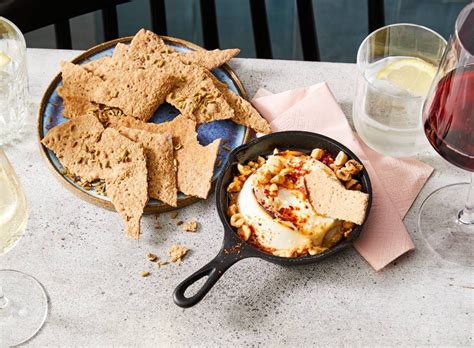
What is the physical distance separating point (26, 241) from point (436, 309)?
1.84ft

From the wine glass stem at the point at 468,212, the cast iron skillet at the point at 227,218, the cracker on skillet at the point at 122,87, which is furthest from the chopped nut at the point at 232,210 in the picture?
the wine glass stem at the point at 468,212

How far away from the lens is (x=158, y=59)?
1337 mm

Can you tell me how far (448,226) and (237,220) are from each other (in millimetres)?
306

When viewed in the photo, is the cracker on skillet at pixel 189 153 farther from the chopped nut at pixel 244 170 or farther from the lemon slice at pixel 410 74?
the lemon slice at pixel 410 74

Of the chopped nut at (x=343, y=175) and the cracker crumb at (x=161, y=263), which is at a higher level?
the chopped nut at (x=343, y=175)

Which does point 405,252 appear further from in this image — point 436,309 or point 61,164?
point 61,164

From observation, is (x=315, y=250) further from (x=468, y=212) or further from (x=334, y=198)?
(x=468, y=212)

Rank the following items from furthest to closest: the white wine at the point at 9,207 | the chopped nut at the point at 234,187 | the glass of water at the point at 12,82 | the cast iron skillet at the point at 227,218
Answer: the glass of water at the point at 12,82 → the chopped nut at the point at 234,187 → the cast iron skillet at the point at 227,218 → the white wine at the point at 9,207

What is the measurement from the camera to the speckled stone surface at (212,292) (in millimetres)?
1092

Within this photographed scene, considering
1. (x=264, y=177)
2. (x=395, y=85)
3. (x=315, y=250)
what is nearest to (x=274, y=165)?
(x=264, y=177)

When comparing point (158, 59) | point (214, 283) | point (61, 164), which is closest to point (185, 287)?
point (214, 283)

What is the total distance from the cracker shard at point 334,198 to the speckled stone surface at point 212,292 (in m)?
0.08

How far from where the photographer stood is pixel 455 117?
101 centimetres

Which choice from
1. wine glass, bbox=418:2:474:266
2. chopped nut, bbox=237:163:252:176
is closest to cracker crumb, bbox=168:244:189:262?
chopped nut, bbox=237:163:252:176
